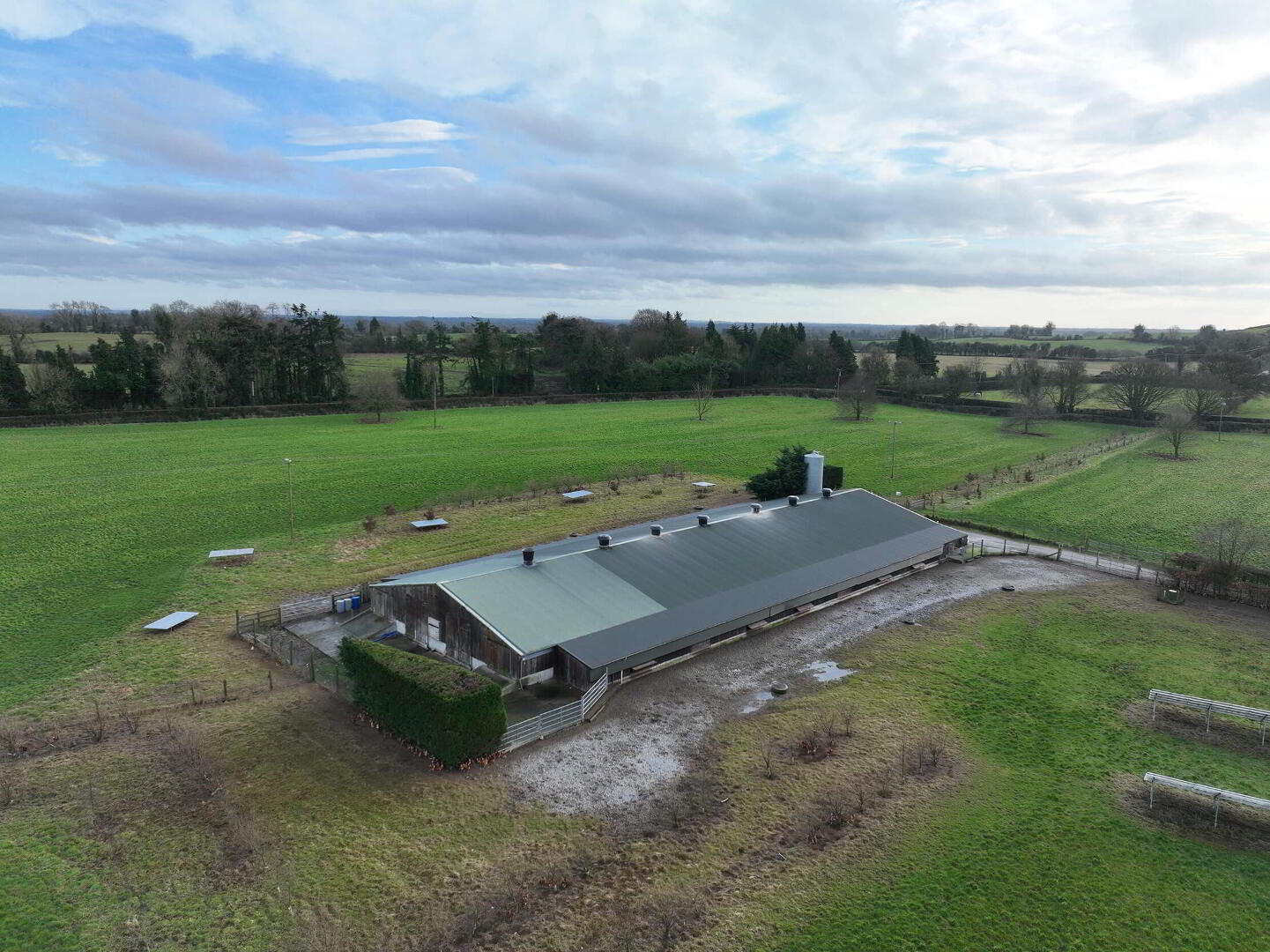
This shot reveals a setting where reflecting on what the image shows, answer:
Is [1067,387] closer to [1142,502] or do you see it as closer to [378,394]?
[1142,502]

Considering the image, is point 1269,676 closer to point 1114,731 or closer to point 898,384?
point 1114,731

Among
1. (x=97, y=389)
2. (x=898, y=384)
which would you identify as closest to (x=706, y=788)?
(x=97, y=389)

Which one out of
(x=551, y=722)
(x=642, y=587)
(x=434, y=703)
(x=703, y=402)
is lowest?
(x=551, y=722)

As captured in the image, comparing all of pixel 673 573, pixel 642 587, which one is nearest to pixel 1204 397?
pixel 673 573

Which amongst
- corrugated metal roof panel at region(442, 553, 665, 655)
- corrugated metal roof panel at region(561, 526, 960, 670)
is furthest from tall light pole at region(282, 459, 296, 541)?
corrugated metal roof panel at region(561, 526, 960, 670)

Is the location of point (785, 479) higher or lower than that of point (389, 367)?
lower

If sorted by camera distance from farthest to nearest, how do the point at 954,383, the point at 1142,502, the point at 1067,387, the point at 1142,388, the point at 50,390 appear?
the point at 954,383
the point at 1067,387
the point at 1142,388
the point at 50,390
the point at 1142,502
